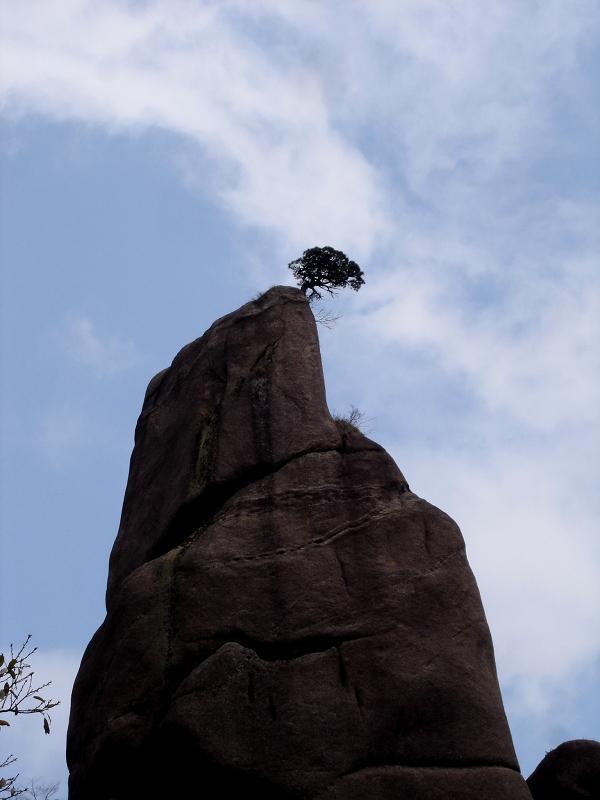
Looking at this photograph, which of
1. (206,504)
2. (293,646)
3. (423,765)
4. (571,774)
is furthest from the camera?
(206,504)

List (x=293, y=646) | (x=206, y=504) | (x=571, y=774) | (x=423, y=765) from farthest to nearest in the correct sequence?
(x=206, y=504), (x=571, y=774), (x=293, y=646), (x=423, y=765)

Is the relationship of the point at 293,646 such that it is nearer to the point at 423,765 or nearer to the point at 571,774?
the point at 423,765

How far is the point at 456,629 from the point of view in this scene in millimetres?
15695

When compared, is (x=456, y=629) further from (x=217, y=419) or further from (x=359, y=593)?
(x=217, y=419)

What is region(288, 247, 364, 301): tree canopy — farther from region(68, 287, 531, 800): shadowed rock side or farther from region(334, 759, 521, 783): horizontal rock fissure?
region(334, 759, 521, 783): horizontal rock fissure

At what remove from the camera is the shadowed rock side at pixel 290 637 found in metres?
14.5

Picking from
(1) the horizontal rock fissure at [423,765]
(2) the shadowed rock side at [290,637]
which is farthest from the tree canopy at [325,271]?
(1) the horizontal rock fissure at [423,765]

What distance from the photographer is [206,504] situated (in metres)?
18.3

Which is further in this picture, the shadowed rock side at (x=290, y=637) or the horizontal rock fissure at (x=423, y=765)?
the shadowed rock side at (x=290, y=637)

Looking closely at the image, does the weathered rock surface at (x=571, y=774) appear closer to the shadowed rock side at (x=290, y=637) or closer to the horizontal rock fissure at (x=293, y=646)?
the shadowed rock side at (x=290, y=637)

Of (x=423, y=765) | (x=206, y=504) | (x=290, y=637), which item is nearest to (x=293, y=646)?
(x=290, y=637)

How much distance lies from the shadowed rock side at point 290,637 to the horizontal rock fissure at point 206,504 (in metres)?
0.03

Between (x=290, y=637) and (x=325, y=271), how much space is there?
1097 centimetres

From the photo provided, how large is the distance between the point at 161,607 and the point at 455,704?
5.03 m
